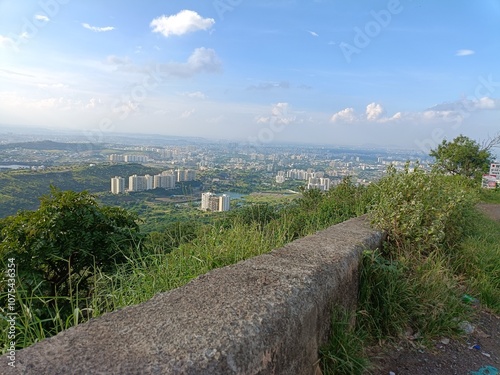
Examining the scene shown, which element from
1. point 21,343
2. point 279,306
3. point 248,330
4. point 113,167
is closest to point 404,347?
point 279,306

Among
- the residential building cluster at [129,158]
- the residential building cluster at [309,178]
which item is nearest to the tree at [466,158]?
the residential building cluster at [309,178]

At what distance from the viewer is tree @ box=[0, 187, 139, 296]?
3.30 metres

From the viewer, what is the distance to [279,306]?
161 cm

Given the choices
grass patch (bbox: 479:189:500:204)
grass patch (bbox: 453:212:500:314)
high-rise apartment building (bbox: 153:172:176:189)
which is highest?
high-rise apartment building (bbox: 153:172:176:189)

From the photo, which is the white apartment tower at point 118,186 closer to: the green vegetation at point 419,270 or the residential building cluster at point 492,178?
the green vegetation at point 419,270

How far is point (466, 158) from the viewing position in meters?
15.7

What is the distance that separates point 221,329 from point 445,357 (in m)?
1.94

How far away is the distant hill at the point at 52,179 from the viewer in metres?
7.52

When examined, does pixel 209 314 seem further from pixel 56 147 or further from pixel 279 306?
pixel 56 147

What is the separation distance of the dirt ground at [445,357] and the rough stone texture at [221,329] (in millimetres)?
467

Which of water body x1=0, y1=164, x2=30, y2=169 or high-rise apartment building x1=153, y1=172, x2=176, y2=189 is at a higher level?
high-rise apartment building x1=153, y1=172, x2=176, y2=189

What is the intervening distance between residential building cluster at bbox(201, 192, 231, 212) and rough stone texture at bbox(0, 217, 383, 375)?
1.62 meters

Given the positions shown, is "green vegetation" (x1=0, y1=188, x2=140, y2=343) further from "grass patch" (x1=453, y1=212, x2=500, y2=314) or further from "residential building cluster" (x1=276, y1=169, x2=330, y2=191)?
"residential building cluster" (x1=276, y1=169, x2=330, y2=191)

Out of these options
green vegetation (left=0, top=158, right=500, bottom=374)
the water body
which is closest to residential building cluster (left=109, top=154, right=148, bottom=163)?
the water body
